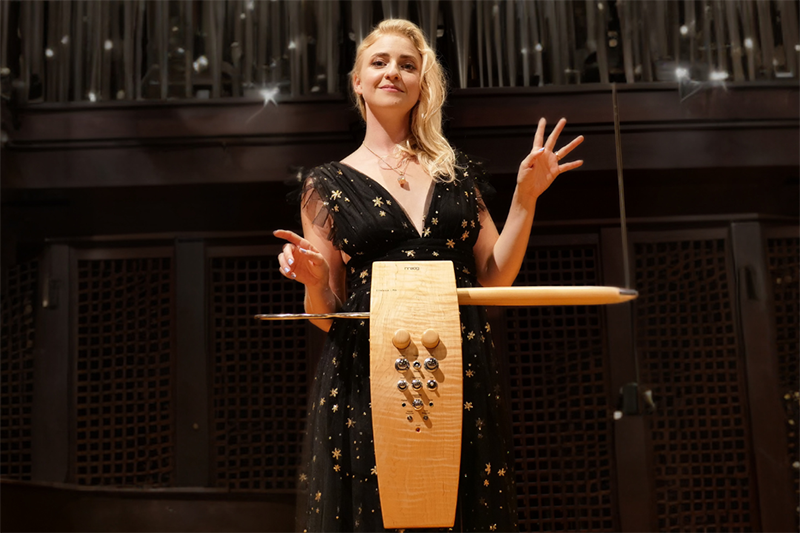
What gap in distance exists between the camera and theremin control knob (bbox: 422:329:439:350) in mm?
1217

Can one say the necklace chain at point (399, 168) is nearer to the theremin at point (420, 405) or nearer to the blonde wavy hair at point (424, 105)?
the blonde wavy hair at point (424, 105)

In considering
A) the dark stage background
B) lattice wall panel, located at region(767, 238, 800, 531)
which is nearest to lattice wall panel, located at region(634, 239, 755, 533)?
the dark stage background

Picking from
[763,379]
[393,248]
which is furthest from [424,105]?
[763,379]

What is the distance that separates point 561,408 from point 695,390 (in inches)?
19.8

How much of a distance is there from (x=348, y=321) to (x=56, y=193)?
58.9 inches

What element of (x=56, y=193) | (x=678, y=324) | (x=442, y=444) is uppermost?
(x=56, y=193)

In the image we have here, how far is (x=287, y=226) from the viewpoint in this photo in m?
2.76

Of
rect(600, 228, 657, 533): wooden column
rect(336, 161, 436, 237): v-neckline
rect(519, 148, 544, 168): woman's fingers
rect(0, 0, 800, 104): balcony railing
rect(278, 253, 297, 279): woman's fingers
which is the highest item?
rect(0, 0, 800, 104): balcony railing

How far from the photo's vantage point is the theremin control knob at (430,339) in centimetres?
122

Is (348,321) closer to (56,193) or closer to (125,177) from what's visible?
(125,177)

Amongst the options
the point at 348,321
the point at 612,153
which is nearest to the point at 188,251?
the point at 348,321

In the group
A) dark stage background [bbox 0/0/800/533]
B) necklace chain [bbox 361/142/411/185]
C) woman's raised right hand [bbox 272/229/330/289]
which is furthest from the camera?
dark stage background [bbox 0/0/800/533]

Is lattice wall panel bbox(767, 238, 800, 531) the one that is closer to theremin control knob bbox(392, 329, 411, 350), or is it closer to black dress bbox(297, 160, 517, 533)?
black dress bbox(297, 160, 517, 533)

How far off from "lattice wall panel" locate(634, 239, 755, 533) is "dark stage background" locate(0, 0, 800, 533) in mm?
10
